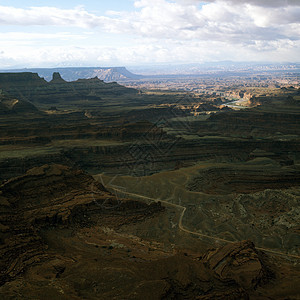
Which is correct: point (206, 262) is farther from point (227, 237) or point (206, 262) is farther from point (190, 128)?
point (190, 128)

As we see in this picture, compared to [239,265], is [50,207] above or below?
above

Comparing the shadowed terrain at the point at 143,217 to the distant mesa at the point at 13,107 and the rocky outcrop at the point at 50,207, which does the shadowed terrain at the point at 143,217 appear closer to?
the rocky outcrop at the point at 50,207

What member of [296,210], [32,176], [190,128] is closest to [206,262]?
[296,210]

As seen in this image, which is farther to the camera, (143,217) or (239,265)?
(143,217)

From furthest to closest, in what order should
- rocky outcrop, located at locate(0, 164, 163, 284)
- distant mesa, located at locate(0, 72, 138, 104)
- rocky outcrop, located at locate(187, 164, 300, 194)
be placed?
distant mesa, located at locate(0, 72, 138, 104) → rocky outcrop, located at locate(187, 164, 300, 194) → rocky outcrop, located at locate(0, 164, 163, 284)

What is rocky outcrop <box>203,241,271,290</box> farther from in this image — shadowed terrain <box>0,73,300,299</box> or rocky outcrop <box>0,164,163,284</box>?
rocky outcrop <box>0,164,163,284</box>

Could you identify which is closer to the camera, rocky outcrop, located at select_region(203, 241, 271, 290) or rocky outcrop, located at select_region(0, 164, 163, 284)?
rocky outcrop, located at select_region(203, 241, 271, 290)

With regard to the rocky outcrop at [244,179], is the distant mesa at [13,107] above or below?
above

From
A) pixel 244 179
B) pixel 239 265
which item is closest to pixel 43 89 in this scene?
pixel 244 179

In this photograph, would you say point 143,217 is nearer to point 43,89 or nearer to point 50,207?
point 50,207

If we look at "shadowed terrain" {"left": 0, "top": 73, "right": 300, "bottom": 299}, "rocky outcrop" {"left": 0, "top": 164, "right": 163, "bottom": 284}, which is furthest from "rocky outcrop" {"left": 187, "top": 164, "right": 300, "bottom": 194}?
"rocky outcrop" {"left": 0, "top": 164, "right": 163, "bottom": 284}

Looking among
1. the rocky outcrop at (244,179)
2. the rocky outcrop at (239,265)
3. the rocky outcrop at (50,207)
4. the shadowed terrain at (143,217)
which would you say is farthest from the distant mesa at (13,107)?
the rocky outcrop at (239,265)
